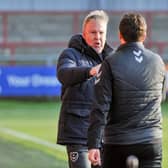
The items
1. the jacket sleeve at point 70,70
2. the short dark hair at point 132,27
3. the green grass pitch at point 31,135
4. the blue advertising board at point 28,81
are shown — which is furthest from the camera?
the blue advertising board at point 28,81

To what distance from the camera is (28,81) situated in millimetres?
19750

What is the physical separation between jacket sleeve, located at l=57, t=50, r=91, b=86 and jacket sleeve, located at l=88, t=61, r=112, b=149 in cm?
85

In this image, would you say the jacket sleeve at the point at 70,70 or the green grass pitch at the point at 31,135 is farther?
the green grass pitch at the point at 31,135

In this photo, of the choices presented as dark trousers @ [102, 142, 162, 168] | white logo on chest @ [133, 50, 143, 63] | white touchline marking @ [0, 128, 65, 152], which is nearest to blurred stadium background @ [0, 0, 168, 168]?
white touchline marking @ [0, 128, 65, 152]

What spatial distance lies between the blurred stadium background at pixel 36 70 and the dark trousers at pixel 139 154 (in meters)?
4.62

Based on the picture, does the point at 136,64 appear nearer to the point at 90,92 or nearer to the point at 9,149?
the point at 90,92

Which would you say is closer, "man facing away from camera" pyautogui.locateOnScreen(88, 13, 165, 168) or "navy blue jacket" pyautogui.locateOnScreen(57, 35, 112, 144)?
"man facing away from camera" pyautogui.locateOnScreen(88, 13, 165, 168)

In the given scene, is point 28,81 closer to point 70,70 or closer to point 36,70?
point 36,70

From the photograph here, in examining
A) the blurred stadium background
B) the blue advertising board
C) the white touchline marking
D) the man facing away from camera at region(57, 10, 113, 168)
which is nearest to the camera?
the man facing away from camera at region(57, 10, 113, 168)

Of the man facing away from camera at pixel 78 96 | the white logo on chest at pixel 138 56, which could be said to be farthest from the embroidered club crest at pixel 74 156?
the white logo on chest at pixel 138 56

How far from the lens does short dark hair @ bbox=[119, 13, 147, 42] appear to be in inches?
201

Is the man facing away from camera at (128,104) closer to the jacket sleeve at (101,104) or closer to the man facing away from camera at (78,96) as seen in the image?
the jacket sleeve at (101,104)

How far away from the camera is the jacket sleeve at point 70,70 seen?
6.05 metres

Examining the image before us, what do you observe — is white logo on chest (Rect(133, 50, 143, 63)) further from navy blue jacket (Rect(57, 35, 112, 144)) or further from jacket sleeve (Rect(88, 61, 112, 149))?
navy blue jacket (Rect(57, 35, 112, 144))
